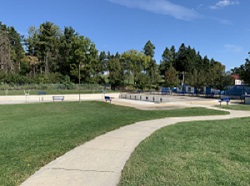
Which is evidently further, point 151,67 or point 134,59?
point 151,67

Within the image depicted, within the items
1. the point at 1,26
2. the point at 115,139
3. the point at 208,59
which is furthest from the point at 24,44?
the point at 115,139

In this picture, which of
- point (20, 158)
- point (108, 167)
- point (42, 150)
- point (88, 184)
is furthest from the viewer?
point (42, 150)

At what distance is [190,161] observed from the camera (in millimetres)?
4758

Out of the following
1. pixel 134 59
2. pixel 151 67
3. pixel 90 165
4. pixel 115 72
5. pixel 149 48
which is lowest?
pixel 90 165

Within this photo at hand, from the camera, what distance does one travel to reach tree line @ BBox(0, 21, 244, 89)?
59094 mm

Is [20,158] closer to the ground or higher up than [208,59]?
closer to the ground

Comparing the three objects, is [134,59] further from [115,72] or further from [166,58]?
[166,58]

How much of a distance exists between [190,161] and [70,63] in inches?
2621

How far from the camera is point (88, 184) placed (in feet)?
12.0

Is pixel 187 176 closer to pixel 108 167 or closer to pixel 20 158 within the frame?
pixel 108 167

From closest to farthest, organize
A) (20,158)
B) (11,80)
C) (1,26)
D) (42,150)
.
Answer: (20,158), (42,150), (11,80), (1,26)

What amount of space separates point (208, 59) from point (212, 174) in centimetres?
9024

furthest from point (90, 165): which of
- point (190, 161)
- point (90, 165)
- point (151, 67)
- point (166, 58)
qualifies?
point (166, 58)

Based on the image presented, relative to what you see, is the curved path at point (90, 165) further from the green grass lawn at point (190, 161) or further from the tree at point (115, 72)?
the tree at point (115, 72)
